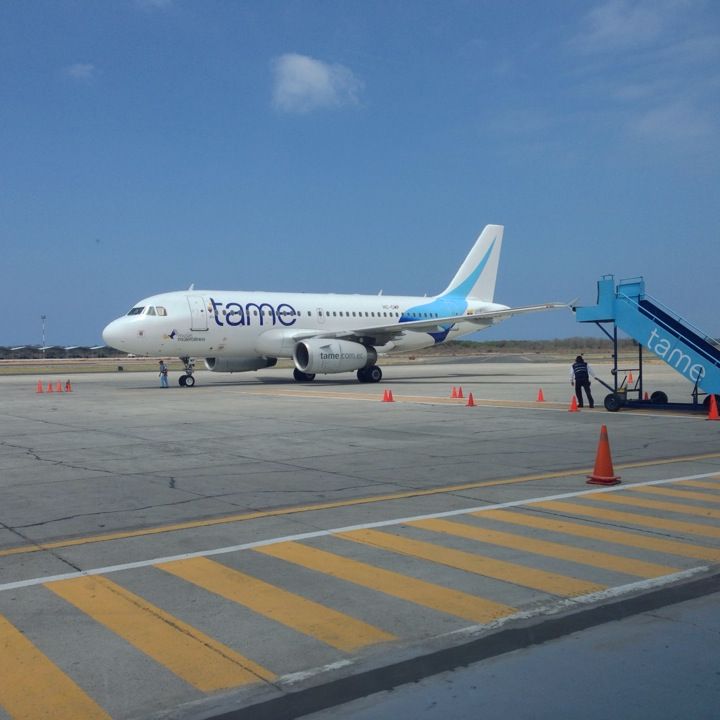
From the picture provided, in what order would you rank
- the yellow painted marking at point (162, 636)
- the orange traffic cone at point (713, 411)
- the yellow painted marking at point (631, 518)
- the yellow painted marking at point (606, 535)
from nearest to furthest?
the yellow painted marking at point (162, 636) → the yellow painted marking at point (606, 535) → the yellow painted marking at point (631, 518) → the orange traffic cone at point (713, 411)

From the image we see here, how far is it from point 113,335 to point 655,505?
2527 cm

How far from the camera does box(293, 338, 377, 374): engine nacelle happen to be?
102ft

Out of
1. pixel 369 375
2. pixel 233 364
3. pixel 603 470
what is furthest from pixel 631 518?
pixel 233 364

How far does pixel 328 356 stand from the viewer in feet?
103

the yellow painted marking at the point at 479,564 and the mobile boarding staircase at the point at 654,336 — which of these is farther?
the mobile boarding staircase at the point at 654,336

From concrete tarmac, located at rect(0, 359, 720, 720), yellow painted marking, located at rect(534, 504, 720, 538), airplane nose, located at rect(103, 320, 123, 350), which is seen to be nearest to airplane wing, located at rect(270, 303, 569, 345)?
airplane nose, located at rect(103, 320, 123, 350)

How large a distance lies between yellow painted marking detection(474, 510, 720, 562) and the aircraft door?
958 inches

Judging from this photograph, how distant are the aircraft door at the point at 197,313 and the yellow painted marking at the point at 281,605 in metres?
25.3

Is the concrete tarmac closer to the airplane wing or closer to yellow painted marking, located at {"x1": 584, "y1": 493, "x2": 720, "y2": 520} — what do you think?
yellow painted marking, located at {"x1": 584, "y1": 493, "x2": 720, "y2": 520}

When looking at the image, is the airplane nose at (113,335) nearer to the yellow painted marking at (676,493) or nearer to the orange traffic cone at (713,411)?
the orange traffic cone at (713,411)

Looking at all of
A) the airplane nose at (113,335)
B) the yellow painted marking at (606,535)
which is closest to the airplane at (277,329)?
the airplane nose at (113,335)

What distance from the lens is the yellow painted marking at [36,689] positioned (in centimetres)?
399

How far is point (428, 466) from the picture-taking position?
1173 centimetres

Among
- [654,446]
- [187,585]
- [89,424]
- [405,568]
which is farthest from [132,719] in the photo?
[89,424]
